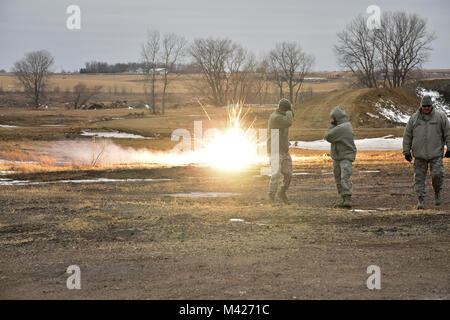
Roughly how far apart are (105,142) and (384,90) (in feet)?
109

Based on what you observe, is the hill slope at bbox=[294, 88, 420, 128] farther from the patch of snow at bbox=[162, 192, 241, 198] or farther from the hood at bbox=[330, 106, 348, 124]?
the hood at bbox=[330, 106, 348, 124]

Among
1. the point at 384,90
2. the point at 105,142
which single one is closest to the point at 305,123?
the point at 384,90

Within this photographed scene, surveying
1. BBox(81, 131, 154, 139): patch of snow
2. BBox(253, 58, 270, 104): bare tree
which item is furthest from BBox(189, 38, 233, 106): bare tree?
BBox(81, 131, 154, 139): patch of snow

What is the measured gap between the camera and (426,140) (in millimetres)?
12688

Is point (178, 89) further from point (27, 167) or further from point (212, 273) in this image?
point (212, 273)

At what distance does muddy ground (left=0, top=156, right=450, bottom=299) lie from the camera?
686 cm

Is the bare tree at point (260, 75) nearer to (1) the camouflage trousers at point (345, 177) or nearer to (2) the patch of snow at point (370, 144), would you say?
(2) the patch of snow at point (370, 144)

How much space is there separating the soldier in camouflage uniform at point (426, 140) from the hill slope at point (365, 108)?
4218 centimetres

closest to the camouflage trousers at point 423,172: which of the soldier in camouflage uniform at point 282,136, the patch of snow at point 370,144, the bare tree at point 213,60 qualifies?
the soldier in camouflage uniform at point 282,136

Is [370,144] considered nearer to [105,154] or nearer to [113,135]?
[105,154]

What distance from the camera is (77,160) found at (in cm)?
3247

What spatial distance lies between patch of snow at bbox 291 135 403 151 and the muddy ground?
22.8 meters

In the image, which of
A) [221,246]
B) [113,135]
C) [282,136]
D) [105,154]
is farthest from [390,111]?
[221,246]

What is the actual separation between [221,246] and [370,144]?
1274 inches
